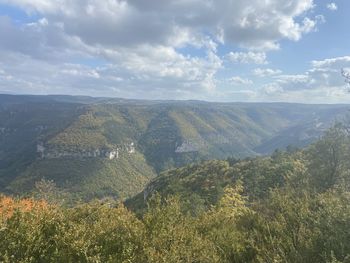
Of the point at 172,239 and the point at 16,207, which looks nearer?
the point at 172,239

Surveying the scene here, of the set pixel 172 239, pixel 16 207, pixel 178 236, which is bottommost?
pixel 172 239

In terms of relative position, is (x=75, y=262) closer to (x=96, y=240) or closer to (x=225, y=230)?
(x=96, y=240)


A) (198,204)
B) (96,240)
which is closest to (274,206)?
(96,240)

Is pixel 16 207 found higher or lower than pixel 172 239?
higher

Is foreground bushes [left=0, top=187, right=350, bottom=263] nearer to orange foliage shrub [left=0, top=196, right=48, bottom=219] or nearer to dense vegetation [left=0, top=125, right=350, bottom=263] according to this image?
dense vegetation [left=0, top=125, right=350, bottom=263]

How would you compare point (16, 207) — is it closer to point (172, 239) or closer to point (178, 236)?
point (172, 239)

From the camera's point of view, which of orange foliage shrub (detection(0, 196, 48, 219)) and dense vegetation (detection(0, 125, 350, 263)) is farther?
orange foliage shrub (detection(0, 196, 48, 219))

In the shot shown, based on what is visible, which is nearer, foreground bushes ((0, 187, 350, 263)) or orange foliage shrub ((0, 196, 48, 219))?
foreground bushes ((0, 187, 350, 263))

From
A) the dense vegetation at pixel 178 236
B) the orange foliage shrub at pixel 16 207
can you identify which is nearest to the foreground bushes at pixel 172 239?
the dense vegetation at pixel 178 236

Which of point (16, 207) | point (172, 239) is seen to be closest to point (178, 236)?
point (172, 239)

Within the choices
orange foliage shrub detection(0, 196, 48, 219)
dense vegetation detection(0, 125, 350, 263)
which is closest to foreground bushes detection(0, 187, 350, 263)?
dense vegetation detection(0, 125, 350, 263)

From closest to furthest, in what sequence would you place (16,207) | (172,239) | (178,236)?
(172,239) → (178,236) → (16,207)

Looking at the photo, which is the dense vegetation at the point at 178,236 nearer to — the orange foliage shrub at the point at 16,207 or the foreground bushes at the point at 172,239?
the foreground bushes at the point at 172,239
